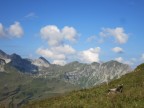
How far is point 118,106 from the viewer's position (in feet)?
79.5

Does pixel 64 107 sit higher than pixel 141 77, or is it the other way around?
pixel 141 77

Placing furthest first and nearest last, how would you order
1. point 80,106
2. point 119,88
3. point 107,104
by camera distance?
point 119,88
point 80,106
point 107,104

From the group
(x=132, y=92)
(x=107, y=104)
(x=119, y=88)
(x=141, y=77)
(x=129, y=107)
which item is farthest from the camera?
(x=141, y=77)

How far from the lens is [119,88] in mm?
34719

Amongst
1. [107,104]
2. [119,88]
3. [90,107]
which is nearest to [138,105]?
[107,104]

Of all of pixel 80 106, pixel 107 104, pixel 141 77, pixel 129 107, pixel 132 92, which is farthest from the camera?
pixel 141 77

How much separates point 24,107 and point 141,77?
59.4ft

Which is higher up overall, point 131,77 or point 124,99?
point 131,77

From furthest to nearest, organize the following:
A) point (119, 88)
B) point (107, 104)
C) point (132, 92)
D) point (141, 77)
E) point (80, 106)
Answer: point (141, 77), point (119, 88), point (132, 92), point (80, 106), point (107, 104)

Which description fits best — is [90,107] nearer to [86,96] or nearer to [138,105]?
[138,105]

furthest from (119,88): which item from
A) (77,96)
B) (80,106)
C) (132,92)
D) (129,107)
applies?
(129,107)

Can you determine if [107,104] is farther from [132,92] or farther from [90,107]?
[132,92]

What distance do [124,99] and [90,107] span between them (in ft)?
12.5

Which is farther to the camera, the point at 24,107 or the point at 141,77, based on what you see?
the point at 141,77
